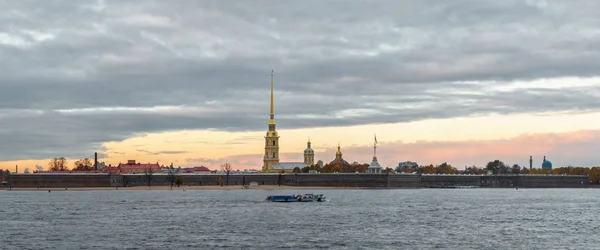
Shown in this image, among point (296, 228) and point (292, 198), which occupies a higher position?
point (292, 198)

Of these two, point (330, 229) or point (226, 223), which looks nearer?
point (330, 229)

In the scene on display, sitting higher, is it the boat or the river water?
the boat

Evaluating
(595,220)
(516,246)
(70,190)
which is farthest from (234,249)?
(70,190)

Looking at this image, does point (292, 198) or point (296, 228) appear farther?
point (292, 198)

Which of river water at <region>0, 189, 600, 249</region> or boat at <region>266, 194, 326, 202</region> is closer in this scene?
river water at <region>0, 189, 600, 249</region>

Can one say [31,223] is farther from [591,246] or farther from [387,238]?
[591,246]

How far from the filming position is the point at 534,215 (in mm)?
96062

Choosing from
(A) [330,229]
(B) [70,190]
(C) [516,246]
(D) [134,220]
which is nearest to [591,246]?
(C) [516,246]

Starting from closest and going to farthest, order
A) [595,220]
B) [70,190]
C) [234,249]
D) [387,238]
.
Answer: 1. [234,249]
2. [387,238]
3. [595,220]
4. [70,190]

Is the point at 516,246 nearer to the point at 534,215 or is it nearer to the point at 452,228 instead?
the point at 452,228

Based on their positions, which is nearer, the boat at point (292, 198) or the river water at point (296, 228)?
the river water at point (296, 228)

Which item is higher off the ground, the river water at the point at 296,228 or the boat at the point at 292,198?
the boat at the point at 292,198

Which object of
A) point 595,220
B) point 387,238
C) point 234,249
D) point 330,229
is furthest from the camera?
point 595,220

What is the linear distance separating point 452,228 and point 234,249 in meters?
23.9
